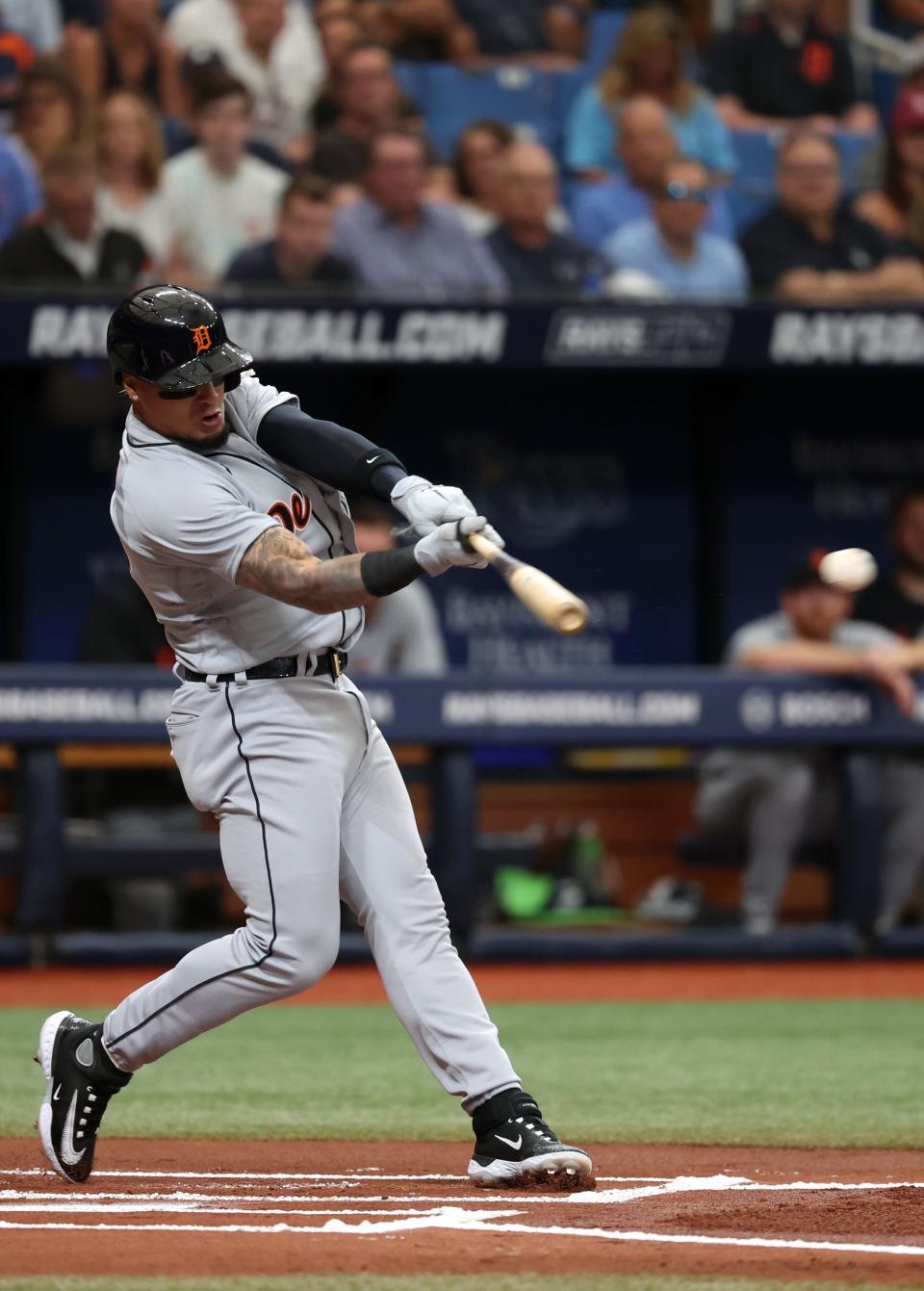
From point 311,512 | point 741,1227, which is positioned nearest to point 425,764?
point 311,512

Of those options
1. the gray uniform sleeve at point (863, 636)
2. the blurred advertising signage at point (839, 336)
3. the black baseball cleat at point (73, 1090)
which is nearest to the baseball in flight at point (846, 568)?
the black baseball cleat at point (73, 1090)

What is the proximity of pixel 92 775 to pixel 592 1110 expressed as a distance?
3.59 meters

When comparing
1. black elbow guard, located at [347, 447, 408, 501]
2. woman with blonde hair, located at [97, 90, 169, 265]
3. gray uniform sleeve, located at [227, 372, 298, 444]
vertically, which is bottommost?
black elbow guard, located at [347, 447, 408, 501]

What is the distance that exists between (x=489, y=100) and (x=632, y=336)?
2.04 m

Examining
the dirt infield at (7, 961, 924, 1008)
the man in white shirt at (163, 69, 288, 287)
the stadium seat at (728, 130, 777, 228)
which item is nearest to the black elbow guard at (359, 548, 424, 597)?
the dirt infield at (7, 961, 924, 1008)

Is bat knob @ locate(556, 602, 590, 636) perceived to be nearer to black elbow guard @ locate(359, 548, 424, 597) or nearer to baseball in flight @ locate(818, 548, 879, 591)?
black elbow guard @ locate(359, 548, 424, 597)

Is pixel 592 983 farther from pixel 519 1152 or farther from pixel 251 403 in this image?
pixel 251 403

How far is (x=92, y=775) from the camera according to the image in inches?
310

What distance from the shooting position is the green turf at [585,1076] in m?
4.52

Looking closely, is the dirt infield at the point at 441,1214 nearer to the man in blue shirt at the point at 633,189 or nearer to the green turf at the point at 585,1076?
the green turf at the point at 585,1076

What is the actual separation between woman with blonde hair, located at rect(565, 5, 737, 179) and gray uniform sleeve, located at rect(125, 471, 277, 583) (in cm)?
662

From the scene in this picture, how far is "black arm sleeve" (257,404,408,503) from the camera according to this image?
369 cm

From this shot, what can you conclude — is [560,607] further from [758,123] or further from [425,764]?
[758,123]

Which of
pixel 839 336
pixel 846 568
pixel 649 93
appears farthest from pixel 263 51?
pixel 846 568
